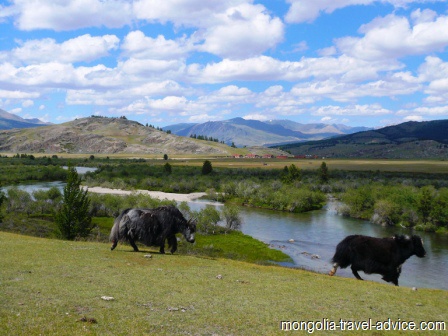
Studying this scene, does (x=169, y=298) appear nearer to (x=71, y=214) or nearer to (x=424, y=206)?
(x=71, y=214)

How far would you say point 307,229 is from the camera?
67875mm

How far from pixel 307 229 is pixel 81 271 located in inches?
2200

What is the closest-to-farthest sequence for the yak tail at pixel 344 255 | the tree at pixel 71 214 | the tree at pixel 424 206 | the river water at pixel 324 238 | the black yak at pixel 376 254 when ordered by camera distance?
the black yak at pixel 376 254 → the yak tail at pixel 344 255 → the river water at pixel 324 238 → the tree at pixel 71 214 → the tree at pixel 424 206

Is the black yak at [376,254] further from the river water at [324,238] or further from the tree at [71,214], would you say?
the tree at [71,214]

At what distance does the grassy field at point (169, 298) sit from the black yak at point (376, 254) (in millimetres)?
1896

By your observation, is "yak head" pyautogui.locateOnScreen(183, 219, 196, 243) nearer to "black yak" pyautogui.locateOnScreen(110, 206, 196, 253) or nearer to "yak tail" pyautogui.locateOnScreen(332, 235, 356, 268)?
"black yak" pyautogui.locateOnScreen(110, 206, 196, 253)

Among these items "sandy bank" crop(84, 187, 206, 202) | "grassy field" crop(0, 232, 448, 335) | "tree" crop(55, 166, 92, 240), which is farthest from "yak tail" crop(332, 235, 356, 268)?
"sandy bank" crop(84, 187, 206, 202)

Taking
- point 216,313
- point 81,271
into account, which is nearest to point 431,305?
point 216,313

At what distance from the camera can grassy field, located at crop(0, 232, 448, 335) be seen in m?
10.9

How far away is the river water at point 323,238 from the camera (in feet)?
138

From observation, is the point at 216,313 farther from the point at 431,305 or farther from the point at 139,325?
the point at 431,305

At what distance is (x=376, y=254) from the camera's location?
20.4 metres

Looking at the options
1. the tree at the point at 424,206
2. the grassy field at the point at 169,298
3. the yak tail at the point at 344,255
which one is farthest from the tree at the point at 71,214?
the tree at the point at 424,206

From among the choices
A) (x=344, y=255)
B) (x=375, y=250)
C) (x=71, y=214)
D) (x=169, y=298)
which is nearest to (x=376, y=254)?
(x=375, y=250)
